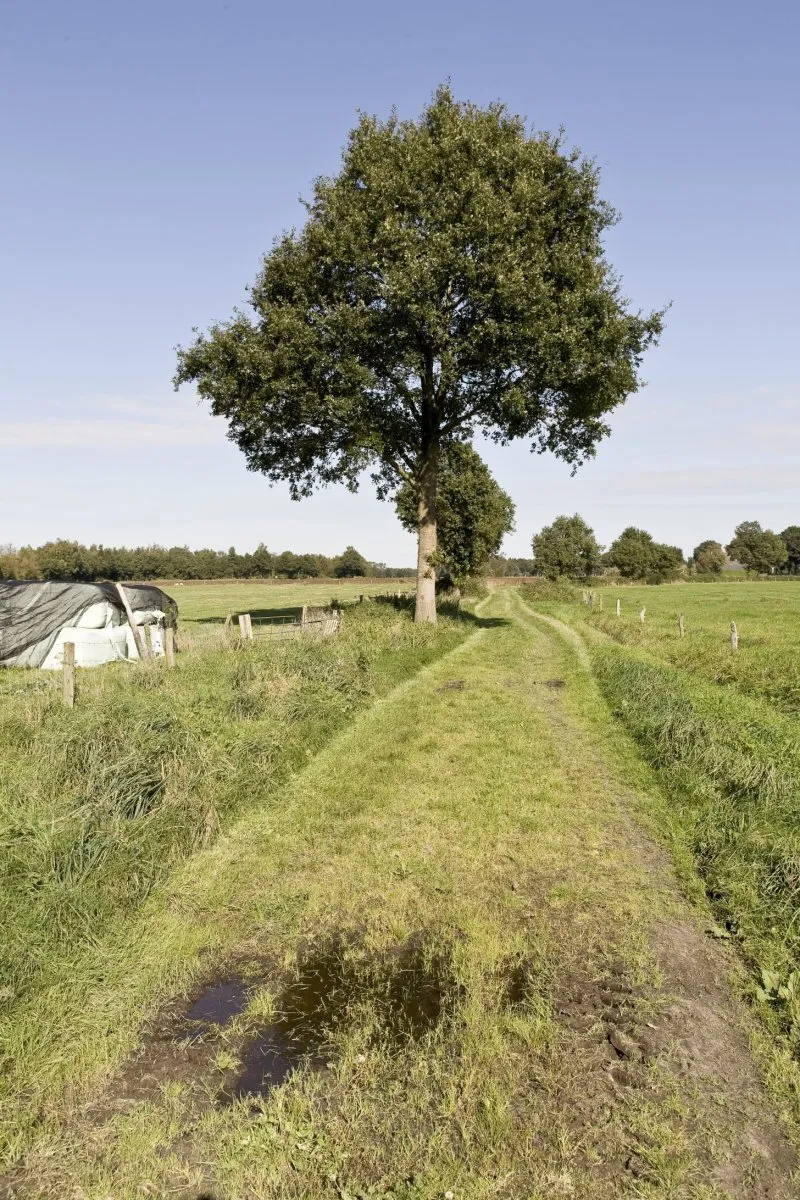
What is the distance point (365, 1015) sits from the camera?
4711 mm

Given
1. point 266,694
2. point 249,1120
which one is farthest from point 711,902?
point 266,694

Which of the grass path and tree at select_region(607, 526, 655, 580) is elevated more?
tree at select_region(607, 526, 655, 580)

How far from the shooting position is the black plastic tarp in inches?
787

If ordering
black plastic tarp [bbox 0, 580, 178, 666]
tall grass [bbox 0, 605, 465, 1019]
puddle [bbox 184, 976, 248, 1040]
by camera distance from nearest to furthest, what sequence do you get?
puddle [bbox 184, 976, 248, 1040], tall grass [bbox 0, 605, 465, 1019], black plastic tarp [bbox 0, 580, 178, 666]

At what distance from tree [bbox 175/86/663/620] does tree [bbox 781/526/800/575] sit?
581ft

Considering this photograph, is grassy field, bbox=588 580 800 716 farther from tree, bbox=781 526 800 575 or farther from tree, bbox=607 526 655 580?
tree, bbox=781 526 800 575

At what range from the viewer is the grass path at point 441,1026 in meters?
3.41

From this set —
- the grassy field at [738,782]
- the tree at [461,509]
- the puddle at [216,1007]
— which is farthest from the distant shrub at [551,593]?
the puddle at [216,1007]

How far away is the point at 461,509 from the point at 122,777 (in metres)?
37.8

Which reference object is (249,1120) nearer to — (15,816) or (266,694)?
(15,816)

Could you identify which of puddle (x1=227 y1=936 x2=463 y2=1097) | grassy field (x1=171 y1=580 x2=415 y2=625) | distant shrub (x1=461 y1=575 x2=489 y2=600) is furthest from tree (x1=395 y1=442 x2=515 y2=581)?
puddle (x1=227 y1=936 x2=463 y2=1097)

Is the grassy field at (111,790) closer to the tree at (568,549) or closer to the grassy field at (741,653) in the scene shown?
the grassy field at (741,653)

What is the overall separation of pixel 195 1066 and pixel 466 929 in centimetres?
248

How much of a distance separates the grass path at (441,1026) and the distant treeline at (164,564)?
118721mm
